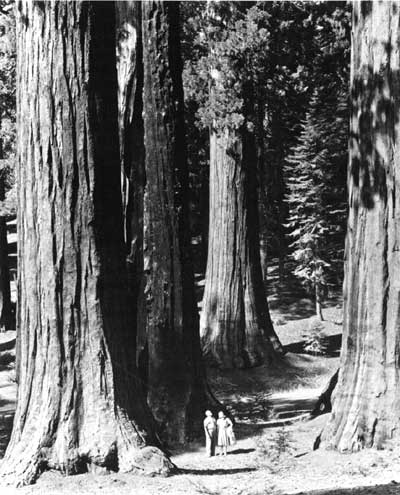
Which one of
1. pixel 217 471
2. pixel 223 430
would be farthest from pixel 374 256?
pixel 223 430

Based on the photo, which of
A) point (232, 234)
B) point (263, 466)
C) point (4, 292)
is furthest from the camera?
point (4, 292)

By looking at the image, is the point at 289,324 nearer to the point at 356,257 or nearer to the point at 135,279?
the point at 135,279

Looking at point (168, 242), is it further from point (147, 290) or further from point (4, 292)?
point (4, 292)

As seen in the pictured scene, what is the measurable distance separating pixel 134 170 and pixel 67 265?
4535 mm

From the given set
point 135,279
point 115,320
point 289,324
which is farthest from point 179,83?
point 289,324

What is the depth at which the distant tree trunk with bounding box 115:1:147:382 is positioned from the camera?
34.9 ft

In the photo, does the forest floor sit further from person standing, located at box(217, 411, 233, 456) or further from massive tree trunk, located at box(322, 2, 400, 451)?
massive tree trunk, located at box(322, 2, 400, 451)

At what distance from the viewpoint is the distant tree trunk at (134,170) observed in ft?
34.9

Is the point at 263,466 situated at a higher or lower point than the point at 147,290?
lower

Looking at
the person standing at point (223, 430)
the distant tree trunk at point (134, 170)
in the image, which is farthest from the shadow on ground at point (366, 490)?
the distant tree trunk at point (134, 170)

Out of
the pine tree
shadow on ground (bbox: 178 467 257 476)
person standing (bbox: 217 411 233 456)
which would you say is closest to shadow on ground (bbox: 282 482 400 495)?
shadow on ground (bbox: 178 467 257 476)

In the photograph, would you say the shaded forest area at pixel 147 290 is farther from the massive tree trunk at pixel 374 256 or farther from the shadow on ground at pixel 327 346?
the shadow on ground at pixel 327 346

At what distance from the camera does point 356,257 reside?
7.27 metres

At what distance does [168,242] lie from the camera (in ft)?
34.5
